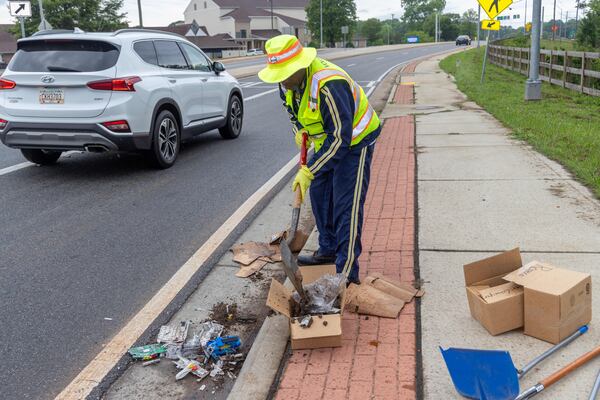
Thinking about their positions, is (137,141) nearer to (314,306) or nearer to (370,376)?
(314,306)

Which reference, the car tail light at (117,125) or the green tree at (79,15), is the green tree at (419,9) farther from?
the car tail light at (117,125)

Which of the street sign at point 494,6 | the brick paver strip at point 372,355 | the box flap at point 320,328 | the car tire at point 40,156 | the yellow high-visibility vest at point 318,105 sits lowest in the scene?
the brick paver strip at point 372,355

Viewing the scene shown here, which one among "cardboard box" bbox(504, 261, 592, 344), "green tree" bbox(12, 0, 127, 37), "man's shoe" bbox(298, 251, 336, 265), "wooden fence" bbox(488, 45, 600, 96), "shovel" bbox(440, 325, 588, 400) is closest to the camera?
"shovel" bbox(440, 325, 588, 400)

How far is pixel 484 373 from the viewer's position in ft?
9.16

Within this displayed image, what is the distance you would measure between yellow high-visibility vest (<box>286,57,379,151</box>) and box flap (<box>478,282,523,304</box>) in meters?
1.22

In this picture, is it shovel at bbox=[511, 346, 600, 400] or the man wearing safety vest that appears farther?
the man wearing safety vest

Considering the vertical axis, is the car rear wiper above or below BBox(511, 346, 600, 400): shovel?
above

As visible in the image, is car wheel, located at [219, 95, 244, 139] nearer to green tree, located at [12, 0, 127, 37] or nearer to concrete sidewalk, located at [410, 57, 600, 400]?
concrete sidewalk, located at [410, 57, 600, 400]

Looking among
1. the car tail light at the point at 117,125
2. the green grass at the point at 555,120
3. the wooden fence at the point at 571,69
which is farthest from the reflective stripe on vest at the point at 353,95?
the wooden fence at the point at 571,69

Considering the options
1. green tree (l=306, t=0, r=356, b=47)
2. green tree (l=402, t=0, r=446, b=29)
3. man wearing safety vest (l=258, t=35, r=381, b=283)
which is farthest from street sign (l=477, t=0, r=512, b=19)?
green tree (l=402, t=0, r=446, b=29)

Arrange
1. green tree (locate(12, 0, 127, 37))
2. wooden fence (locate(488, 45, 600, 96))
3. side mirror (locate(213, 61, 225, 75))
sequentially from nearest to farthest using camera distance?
side mirror (locate(213, 61, 225, 75))
wooden fence (locate(488, 45, 600, 96))
green tree (locate(12, 0, 127, 37))

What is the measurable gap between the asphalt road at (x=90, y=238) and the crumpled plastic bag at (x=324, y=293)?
4.00 ft

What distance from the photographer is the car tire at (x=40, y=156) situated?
8.25m

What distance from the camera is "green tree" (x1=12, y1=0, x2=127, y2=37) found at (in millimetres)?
66125
